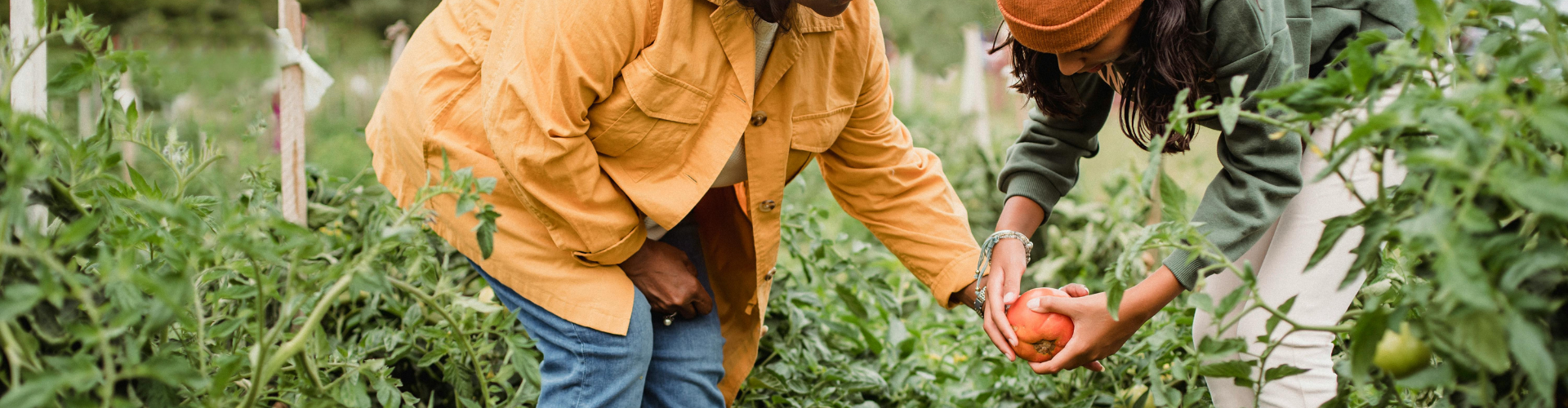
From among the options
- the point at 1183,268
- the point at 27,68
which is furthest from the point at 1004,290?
the point at 27,68

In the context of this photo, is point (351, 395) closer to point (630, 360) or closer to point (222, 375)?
point (222, 375)

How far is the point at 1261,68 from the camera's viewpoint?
1543 millimetres

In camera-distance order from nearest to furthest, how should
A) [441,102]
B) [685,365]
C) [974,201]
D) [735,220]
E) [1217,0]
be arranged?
[1217,0] → [441,102] → [685,365] → [735,220] → [974,201]

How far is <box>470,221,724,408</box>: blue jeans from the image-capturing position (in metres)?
1.70

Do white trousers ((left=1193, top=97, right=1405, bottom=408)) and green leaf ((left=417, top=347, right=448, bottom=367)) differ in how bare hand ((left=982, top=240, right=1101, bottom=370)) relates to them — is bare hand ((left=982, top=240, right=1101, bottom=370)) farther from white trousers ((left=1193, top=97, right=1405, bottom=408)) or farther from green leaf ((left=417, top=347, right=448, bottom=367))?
green leaf ((left=417, top=347, right=448, bottom=367))

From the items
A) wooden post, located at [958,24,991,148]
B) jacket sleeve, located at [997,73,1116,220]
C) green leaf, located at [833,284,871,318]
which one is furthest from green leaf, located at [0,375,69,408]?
wooden post, located at [958,24,991,148]

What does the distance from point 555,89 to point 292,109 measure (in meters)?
1.11

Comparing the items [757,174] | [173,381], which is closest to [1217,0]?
[757,174]

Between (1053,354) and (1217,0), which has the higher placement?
(1217,0)

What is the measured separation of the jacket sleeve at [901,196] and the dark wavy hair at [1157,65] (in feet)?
1.04

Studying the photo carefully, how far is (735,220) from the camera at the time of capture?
6.96 feet

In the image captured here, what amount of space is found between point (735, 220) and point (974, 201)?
8.74 feet

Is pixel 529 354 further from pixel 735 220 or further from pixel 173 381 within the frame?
pixel 735 220

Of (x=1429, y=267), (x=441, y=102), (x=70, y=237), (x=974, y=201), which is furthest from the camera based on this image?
(x=974, y=201)
